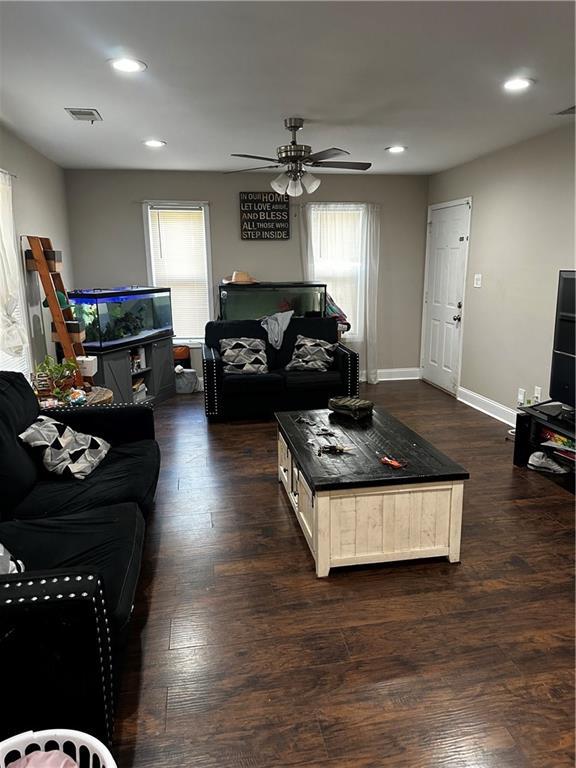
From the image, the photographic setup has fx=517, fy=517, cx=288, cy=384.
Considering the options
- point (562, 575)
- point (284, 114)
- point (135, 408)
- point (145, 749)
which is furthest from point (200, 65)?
point (562, 575)

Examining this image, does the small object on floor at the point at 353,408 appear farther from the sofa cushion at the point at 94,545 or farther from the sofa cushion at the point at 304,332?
the sofa cushion at the point at 304,332

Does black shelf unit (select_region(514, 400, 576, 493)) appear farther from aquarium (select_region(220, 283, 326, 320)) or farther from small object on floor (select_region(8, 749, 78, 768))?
small object on floor (select_region(8, 749, 78, 768))

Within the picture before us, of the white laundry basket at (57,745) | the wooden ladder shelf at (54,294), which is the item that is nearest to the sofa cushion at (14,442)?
the white laundry basket at (57,745)

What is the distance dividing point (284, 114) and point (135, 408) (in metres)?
2.17

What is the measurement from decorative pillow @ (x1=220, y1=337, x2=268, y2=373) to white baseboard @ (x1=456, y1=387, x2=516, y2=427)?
7.11ft

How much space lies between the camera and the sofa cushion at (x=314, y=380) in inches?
191

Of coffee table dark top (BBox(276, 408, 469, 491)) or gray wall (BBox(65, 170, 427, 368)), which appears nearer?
coffee table dark top (BBox(276, 408, 469, 491))

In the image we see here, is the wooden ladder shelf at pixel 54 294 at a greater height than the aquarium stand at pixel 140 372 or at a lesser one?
greater

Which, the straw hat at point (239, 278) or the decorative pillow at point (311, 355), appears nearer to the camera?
the decorative pillow at point (311, 355)

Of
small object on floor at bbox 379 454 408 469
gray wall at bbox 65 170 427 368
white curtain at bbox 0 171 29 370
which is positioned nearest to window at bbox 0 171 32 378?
white curtain at bbox 0 171 29 370

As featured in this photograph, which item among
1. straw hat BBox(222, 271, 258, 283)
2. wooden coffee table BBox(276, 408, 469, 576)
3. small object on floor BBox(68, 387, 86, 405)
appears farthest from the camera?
straw hat BBox(222, 271, 258, 283)

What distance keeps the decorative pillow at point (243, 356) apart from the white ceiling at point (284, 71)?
1.79 m

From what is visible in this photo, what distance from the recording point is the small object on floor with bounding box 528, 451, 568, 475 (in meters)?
3.57

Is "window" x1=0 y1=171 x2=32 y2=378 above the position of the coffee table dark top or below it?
above
